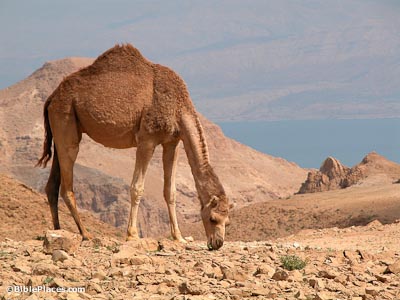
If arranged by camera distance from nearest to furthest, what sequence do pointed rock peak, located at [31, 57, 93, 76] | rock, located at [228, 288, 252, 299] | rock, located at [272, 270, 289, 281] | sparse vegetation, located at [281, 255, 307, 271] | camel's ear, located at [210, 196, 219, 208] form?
rock, located at [228, 288, 252, 299], rock, located at [272, 270, 289, 281], sparse vegetation, located at [281, 255, 307, 271], camel's ear, located at [210, 196, 219, 208], pointed rock peak, located at [31, 57, 93, 76]

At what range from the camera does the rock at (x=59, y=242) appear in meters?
12.9

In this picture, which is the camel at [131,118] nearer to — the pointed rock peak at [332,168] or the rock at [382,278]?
the rock at [382,278]

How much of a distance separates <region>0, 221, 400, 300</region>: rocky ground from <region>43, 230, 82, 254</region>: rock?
14 mm

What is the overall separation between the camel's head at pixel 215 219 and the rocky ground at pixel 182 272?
0.95 feet

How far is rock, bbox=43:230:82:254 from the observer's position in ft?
42.3

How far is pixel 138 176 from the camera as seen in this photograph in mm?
16406

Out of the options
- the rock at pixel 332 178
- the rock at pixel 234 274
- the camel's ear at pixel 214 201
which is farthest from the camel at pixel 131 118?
the rock at pixel 332 178

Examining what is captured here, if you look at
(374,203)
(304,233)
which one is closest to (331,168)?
(374,203)

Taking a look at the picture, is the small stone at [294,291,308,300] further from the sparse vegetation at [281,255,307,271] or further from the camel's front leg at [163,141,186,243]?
the camel's front leg at [163,141,186,243]

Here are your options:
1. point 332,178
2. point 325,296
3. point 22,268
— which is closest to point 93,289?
point 22,268

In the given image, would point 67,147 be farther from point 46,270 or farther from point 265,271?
point 265,271

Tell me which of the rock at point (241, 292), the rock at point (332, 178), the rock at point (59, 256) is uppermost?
the rock at point (332, 178)

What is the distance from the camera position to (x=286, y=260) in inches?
508

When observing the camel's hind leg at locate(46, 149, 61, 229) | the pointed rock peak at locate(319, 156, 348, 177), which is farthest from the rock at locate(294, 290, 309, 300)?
the pointed rock peak at locate(319, 156, 348, 177)
